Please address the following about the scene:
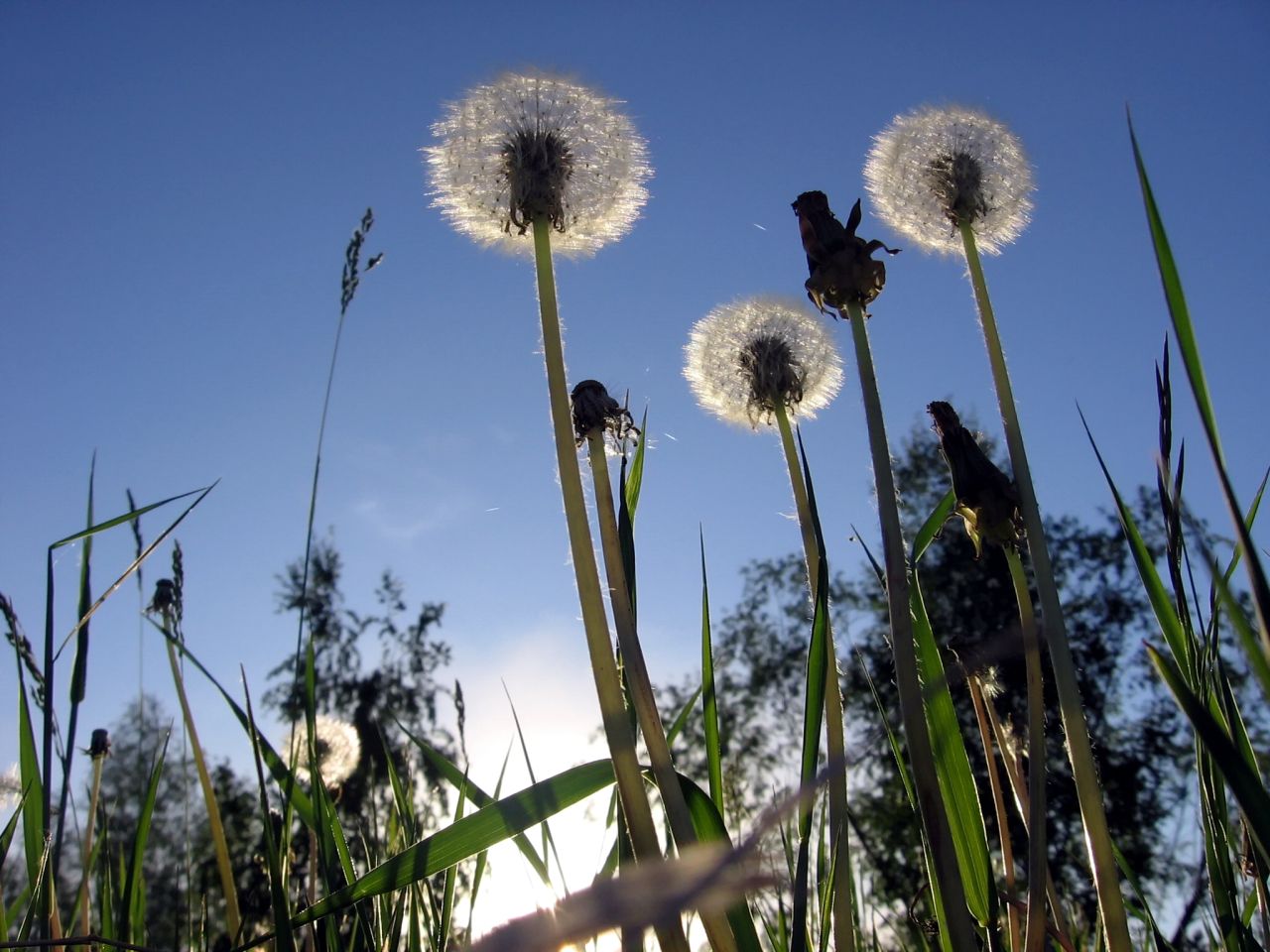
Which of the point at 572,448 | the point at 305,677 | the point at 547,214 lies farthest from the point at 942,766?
the point at 547,214

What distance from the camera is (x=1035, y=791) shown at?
1.58 m

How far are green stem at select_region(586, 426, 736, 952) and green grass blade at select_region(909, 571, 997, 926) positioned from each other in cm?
42

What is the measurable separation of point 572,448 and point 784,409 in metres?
1.31

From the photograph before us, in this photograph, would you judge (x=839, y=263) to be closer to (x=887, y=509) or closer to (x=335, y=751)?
(x=887, y=509)

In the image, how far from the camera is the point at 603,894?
0.32 m

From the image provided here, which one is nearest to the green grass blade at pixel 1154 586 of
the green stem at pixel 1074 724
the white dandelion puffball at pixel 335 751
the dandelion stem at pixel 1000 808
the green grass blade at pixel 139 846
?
the green stem at pixel 1074 724

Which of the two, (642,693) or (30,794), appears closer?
(642,693)

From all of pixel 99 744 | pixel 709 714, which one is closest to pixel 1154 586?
pixel 709 714

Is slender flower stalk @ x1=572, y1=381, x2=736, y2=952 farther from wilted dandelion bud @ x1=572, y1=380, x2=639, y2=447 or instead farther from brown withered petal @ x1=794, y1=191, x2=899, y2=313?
brown withered petal @ x1=794, y1=191, x2=899, y2=313

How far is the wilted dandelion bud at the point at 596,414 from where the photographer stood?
7.97 ft

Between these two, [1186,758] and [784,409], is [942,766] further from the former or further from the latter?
[1186,758]

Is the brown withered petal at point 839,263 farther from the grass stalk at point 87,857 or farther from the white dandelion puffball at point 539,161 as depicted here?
the grass stalk at point 87,857

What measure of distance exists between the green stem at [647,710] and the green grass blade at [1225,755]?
2.40 ft

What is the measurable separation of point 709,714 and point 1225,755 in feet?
3.13
